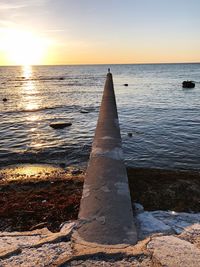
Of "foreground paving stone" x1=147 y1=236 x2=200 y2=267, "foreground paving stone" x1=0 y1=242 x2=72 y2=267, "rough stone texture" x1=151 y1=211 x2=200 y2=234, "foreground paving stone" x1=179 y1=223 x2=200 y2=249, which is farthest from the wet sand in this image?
"foreground paving stone" x1=147 y1=236 x2=200 y2=267

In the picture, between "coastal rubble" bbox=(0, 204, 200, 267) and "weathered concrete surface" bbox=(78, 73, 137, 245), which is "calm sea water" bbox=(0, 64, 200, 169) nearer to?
"weathered concrete surface" bbox=(78, 73, 137, 245)

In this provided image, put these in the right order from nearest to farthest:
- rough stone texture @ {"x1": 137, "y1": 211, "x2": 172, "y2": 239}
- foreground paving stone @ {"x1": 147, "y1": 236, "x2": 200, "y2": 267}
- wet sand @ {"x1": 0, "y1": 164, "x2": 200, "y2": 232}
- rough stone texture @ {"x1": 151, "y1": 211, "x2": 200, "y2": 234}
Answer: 1. foreground paving stone @ {"x1": 147, "y1": 236, "x2": 200, "y2": 267}
2. rough stone texture @ {"x1": 137, "y1": 211, "x2": 172, "y2": 239}
3. rough stone texture @ {"x1": 151, "y1": 211, "x2": 200, "y2": 234}
4. wet sand @ {"x1": 0, "y1": 164, "x2": 200, "y2": 232}

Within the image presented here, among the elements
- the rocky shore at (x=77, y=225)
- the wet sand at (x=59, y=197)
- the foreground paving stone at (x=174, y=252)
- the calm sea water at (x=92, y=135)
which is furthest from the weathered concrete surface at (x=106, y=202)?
the calm sea water at (x=92, y=135)

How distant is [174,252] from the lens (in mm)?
3732

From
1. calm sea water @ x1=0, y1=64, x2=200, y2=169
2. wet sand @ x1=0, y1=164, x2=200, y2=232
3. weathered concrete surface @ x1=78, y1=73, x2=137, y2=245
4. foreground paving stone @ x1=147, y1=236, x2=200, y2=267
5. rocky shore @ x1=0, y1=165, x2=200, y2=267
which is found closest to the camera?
foreground paving stone @ x1=147, y1=236, x2=200, y2=267

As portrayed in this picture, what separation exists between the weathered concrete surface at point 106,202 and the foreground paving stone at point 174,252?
34 centimetres

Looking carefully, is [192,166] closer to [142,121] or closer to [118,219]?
[118,219]

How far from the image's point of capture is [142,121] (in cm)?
2398

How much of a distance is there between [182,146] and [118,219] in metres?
12.3

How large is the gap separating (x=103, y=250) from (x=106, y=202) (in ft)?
3.57

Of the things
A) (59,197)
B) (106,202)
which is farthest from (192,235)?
(59,197)

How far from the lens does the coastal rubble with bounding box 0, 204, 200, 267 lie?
3562 mm

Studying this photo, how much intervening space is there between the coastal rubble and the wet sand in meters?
1.24

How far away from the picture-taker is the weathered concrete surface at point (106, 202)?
13.6 ft
